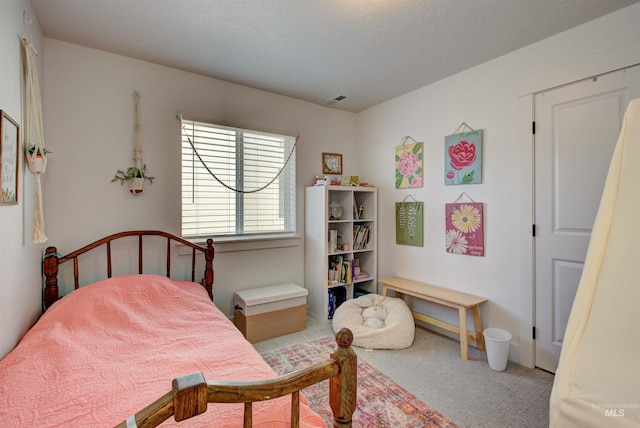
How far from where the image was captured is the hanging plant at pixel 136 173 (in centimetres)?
243

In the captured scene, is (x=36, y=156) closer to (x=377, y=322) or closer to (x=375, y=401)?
(x=375, y=401)

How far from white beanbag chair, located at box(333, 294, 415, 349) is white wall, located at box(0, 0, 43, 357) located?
223 cm

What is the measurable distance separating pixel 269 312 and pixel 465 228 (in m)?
1.99

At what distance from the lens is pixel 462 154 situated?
2721 mm

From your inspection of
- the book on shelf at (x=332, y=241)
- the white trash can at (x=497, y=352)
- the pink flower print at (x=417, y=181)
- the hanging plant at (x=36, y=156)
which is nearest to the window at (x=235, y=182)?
the book on shelf at (x=332, y=241)

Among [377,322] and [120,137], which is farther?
[377,322]

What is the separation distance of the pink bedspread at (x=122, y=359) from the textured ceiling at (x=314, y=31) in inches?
70.4

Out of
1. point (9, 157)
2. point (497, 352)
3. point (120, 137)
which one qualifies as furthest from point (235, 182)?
point (497, 352)

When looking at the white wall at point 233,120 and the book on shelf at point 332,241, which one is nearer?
the white wall at point 233,120

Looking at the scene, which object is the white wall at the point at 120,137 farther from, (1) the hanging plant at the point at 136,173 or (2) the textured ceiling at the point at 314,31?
(2) the textured ceiling at the point at 314,31

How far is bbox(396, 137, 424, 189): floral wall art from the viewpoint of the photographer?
3.10m

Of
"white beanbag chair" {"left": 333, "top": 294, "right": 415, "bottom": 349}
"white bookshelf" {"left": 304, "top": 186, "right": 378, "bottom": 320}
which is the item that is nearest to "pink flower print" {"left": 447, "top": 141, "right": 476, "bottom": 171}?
"white bookshelf" {"left": 304, "top": 186, "right": 378, "bottom": 320}

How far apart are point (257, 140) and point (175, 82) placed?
0.90 m

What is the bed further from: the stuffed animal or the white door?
the white door
